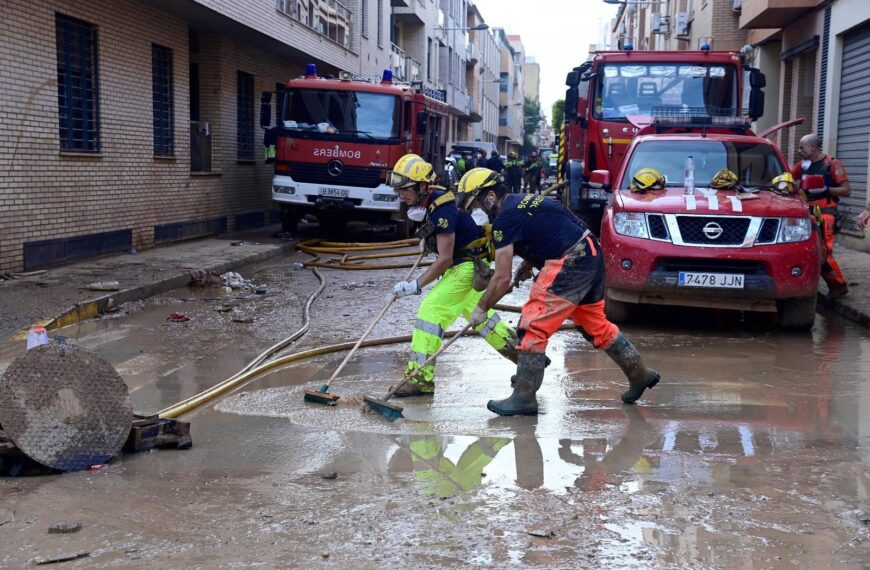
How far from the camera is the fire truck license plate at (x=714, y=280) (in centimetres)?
839

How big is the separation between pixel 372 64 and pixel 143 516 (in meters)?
28.1

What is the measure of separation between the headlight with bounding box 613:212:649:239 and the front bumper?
882 cm

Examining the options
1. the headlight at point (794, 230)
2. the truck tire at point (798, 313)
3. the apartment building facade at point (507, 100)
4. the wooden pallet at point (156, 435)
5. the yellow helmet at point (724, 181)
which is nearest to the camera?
the wooden pallet at point (156, 435)

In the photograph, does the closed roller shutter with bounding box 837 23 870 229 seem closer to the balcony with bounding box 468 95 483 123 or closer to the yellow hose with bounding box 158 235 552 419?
the yellow hose with bounding box 158 235 552 419

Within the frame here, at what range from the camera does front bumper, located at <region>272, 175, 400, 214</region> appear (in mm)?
17375

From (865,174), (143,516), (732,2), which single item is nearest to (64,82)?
(143,516)

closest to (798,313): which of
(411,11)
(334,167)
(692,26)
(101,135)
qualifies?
(101,135)

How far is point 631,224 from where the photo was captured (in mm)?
8750

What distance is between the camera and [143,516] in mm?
4090

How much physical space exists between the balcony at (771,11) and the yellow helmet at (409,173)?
1487cm

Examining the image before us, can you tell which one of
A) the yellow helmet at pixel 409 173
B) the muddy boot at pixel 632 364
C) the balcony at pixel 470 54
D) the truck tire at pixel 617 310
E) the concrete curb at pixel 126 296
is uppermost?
the balcony at pixel 470 54

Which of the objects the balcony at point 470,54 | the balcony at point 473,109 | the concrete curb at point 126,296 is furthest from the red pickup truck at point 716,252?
the balcony at point 470,54

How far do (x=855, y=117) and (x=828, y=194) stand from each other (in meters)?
7.26

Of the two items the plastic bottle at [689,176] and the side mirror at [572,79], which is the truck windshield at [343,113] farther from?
the plastic bottle at [689,176]
